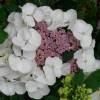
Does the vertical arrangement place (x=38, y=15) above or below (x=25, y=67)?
above

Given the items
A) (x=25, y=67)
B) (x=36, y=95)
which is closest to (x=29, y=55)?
(x=25, y=67)

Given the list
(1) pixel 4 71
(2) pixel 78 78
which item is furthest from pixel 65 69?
(1) pixel 4 71

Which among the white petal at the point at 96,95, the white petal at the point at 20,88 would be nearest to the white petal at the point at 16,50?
the white petal at the point at 20,88

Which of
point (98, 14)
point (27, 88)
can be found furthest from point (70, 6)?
point (27, 88)

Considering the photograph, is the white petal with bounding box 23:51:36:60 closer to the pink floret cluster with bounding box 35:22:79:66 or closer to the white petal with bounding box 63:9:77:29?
the pink floret cluster with bounding box 35:22:79:66

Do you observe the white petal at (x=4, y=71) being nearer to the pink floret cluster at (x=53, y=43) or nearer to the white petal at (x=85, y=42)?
the pink floret cluster at (x=53, y=43)

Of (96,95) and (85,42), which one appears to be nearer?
(85,42)

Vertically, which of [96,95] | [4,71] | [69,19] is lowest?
[96,95]

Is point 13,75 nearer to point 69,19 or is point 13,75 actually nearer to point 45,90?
point 45,90
